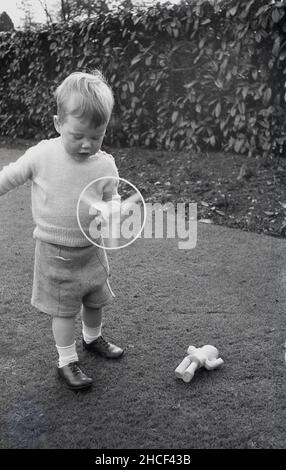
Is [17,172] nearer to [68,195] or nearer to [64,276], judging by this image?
[68,195]

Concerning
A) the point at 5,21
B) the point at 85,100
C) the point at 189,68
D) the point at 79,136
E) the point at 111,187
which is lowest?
the point at 5,21

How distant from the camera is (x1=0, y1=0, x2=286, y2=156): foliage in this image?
5.32 m

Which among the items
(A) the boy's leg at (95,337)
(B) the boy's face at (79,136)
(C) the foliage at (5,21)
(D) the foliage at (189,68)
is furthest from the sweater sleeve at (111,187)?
(C) the foliage at (5,21)

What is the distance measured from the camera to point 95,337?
2652 millimetres

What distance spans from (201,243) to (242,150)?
6.46 ft

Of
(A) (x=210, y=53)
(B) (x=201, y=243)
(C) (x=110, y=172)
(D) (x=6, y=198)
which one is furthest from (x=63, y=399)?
(A) (x=210, y=53)

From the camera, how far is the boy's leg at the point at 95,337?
2605 mm

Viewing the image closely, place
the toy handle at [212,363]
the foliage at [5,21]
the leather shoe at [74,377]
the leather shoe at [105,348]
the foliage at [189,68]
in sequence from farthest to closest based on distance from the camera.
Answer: the foliage at [5,21]
the foliage at [189,68]
the leather shoe at [105,348]
the toy handle at [212,363]
the leather shoe at [74,377]

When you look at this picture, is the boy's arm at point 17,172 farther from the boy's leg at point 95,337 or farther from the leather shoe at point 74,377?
the leather shoe at point 74,377

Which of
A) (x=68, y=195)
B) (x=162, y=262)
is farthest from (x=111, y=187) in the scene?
(x=162, y=262)

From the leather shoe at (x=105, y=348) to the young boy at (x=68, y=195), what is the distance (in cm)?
17

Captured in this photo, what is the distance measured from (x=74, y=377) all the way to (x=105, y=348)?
0.98 ft

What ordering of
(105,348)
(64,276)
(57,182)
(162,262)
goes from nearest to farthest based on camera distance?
1. (57,182)
2. (64,276)
3. (105,348)
4. (162,262)

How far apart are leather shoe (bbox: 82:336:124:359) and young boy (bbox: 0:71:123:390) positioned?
174 millimetres
